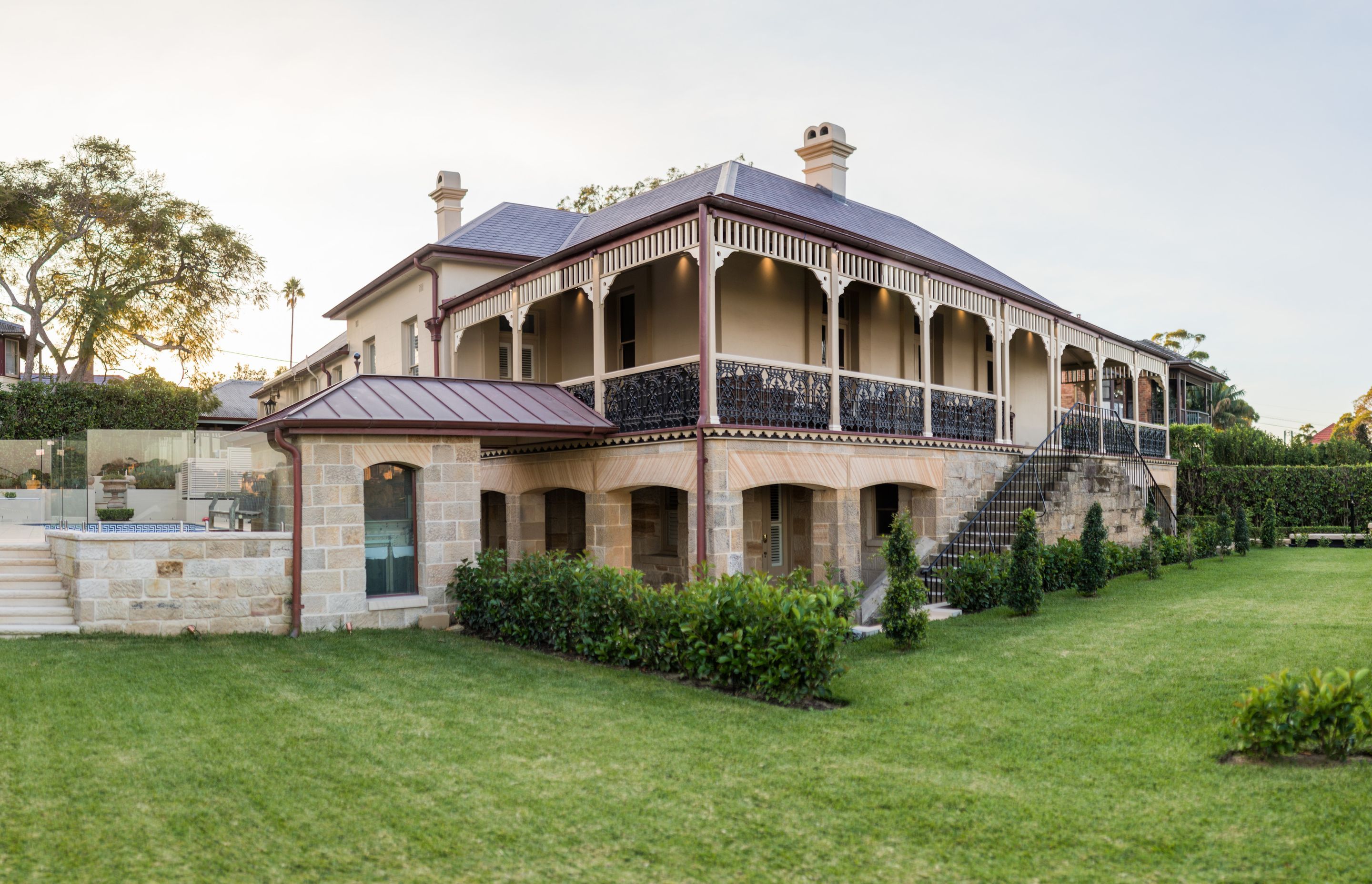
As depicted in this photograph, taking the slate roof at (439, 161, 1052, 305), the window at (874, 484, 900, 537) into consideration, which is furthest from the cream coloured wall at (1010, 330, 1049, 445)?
the window at (874, 484, 900, 537)

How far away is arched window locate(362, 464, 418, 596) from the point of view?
39.0ft

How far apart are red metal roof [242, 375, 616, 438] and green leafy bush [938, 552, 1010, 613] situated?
215 inches

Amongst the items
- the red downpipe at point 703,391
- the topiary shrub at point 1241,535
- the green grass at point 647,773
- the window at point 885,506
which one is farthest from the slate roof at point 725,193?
the green grass at point 647,773

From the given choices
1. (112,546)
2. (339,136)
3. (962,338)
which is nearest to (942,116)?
(962,338)

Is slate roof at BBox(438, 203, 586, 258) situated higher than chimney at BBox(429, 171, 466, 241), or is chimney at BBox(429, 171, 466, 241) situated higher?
chimney at BBox(429, 171, 466, 241)

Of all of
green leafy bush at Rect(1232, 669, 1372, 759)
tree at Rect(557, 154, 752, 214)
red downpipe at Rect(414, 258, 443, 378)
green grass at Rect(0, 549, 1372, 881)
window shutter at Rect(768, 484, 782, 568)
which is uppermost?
tree at Rect(557, 154, 752, 214)

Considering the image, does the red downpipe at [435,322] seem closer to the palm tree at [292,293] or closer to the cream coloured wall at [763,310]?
the cream coloured wall at [763,310]

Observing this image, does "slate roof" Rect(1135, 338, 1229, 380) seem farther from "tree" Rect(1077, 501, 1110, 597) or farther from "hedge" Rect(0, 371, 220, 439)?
"hedge" Rect(0, 371, 220, 439)

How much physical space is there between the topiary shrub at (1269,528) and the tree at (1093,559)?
40.1 ft

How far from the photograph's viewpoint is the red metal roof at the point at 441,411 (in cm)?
1126

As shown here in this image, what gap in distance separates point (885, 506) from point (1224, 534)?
7.75 meters

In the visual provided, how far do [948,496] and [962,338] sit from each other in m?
5.49

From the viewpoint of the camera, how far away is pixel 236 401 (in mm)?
41906

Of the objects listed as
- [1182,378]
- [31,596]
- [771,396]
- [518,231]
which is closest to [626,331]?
[518,231]
